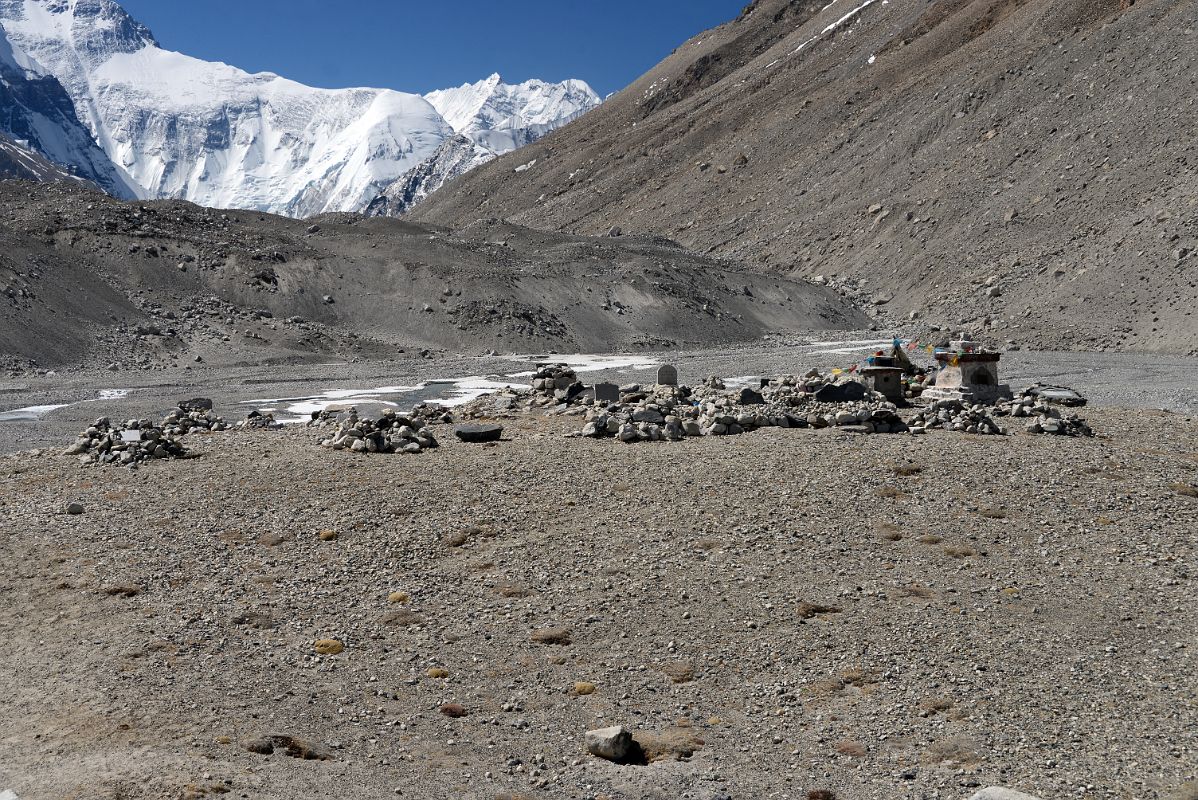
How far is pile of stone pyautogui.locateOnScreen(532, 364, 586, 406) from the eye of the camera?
2138cm

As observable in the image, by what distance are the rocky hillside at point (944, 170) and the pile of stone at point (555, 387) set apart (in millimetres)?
23307

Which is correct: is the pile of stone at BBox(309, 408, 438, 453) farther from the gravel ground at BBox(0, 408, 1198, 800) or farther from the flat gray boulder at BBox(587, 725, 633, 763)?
the flat gray boulder at BBox(587, 725, 633, 763)

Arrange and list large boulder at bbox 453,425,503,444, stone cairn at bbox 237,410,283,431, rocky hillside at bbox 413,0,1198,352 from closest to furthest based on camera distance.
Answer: large boulder at bbox 453,425,503,444
stone cairn at bbox 237,410,283,431
rocky hillside at bbox 413,0,1198,352

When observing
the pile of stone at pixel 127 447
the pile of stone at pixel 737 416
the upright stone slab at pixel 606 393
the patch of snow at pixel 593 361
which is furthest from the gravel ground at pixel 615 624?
the patch of snow at pixel 593 361

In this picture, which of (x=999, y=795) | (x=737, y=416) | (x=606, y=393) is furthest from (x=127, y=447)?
(x=999, y=795)

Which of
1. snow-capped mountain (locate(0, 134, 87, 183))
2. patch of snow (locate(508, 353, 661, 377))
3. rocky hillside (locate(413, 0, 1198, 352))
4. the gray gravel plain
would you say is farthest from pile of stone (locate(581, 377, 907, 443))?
snow-capped mountain (locate(0, 134, 87, 183))

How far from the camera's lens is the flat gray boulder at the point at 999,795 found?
628cm

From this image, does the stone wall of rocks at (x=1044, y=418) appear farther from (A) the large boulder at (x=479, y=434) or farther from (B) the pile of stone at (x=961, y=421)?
(A) the large boulder at (x=479, y=434)

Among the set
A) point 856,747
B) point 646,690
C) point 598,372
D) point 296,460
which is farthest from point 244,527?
point 598,372

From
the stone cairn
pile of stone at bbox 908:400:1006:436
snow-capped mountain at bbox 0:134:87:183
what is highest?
snow-capped mountain at bbox 0:134:87:183

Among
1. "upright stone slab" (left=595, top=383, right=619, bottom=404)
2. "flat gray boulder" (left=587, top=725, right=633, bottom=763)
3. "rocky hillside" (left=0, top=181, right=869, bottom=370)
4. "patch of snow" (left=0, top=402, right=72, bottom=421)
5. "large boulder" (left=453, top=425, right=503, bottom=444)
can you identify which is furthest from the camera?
"rocky hillside" (left=0, top=181, right=869, bottom=370)

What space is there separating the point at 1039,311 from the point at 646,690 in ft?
125

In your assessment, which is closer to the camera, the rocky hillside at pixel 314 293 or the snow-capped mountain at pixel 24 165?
the rocky hillside at pixel 314 293

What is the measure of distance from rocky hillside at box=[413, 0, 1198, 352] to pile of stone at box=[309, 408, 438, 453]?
28876mm
